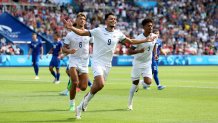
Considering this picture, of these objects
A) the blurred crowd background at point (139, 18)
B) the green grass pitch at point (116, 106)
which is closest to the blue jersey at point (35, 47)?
the green grass pitch at point (116, 106)

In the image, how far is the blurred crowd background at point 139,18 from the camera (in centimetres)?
5694

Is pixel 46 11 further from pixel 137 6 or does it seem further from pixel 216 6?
pixel 216 6

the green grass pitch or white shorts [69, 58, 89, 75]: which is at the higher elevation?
white shorts [69, 58, 89, 75]

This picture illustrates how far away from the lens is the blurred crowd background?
56938 mm

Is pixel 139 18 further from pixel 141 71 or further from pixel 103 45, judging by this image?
pixel 103 45

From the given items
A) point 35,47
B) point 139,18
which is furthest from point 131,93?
point 139,18

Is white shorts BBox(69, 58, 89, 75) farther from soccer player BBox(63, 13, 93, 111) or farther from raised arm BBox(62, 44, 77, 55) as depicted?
raised arm BBox(62, 44, 77, 55)

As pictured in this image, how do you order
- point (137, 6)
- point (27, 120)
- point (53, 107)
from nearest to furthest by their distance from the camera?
1. point (27, 120)
2. point (53, 107)
3. point (137, 6)

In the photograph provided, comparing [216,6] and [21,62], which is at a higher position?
[216,6]

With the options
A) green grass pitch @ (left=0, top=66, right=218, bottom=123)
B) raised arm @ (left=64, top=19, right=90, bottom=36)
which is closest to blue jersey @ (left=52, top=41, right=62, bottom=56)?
green grass pitch @ (left=0, top=66, right=218, bottom=123)

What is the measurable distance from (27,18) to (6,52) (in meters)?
5.86

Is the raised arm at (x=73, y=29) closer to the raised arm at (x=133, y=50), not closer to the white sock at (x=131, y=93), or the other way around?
the raised arm at (x=133, y=50)

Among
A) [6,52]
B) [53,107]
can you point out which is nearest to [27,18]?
[6,52]

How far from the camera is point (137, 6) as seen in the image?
67562mm
